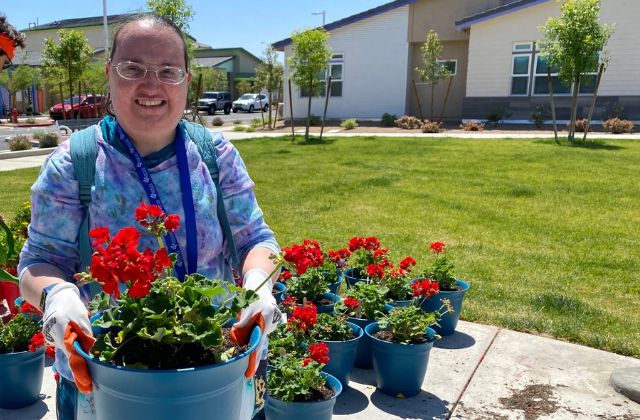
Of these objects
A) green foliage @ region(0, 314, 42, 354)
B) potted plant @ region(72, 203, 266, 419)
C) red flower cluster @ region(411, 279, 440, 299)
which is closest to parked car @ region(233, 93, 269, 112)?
Answer: red flower cluster @ region(411, 279, 440, 299)

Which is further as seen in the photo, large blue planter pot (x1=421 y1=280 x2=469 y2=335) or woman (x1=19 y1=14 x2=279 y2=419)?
large blue planter pot (x1=421 y1=280 x2=469 y2=335)

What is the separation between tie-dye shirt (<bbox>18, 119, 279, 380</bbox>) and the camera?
145cm

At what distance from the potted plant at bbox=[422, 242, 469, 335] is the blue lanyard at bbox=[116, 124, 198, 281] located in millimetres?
2410

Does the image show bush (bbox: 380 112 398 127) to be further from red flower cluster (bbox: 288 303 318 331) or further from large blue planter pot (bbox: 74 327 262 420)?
large blue planter pot (bbox: 74 327 262 420)

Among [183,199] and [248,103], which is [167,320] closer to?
[183,199]

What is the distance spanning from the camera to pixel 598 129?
18906mm

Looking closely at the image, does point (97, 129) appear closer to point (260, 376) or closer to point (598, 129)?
point (260, 376)

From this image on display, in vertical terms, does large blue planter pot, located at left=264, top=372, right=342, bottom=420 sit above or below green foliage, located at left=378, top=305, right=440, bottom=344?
below

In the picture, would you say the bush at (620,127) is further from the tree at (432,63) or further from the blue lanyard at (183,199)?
the blue lanyard at (183,199)

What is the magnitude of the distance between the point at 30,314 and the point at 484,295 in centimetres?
322

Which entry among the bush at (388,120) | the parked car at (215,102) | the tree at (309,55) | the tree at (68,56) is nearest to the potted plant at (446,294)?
the tree at (309,55)

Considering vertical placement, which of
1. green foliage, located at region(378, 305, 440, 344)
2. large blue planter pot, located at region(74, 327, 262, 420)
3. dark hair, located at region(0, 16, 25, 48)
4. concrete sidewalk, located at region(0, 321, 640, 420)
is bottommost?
concrete sidewalk, located at region(0, 321, 640, 420)

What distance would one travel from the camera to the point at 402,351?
295 centimetres

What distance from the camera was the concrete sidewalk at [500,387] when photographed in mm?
2861
